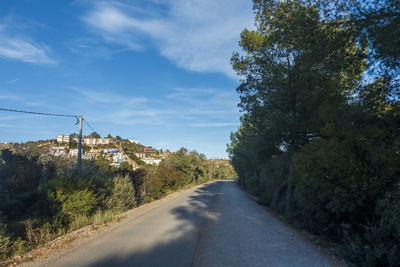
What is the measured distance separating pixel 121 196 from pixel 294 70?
13165mm

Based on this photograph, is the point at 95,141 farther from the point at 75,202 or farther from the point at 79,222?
the point at 79,222

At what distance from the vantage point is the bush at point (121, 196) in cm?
1394

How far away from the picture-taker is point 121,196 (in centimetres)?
1523

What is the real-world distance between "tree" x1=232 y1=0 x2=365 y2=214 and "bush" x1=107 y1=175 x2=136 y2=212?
9.64 m

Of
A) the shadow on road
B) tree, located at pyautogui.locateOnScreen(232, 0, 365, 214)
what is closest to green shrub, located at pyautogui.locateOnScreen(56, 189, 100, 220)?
the shadow on road

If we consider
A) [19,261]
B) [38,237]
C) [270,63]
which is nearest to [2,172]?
[38,237]

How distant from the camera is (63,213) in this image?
9.93 m

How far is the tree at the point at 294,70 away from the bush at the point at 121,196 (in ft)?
31.6

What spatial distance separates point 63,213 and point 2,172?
35.9 ft

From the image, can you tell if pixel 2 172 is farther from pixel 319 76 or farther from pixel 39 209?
pixel 319 76

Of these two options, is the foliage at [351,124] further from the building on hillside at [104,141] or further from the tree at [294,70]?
the building on hillside at [104,141]

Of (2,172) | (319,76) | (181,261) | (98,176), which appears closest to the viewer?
(181,261)

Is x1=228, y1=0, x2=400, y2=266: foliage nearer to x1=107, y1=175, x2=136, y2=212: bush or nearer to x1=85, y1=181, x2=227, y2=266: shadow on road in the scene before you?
x1=85, y1=181, x2=227, y2=266: shadow on road

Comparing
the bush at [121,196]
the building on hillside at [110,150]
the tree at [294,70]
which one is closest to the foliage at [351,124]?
the tree at [294,70]
